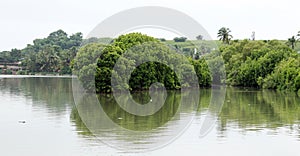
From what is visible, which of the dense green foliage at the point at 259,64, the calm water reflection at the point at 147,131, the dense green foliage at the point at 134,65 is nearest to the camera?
the calm water reflection at the point at 147,131

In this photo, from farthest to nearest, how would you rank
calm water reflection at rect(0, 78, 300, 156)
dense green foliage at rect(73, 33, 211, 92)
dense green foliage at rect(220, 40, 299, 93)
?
dense green foliage at rect(220, 40, 299, 93) < dense green foliage at rect(73, 33, 211, 92) < calm water reflection at rect(0, 78, 300, 156)

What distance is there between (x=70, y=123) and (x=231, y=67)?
67184mm

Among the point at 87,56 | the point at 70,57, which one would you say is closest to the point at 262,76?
the point at 87,56

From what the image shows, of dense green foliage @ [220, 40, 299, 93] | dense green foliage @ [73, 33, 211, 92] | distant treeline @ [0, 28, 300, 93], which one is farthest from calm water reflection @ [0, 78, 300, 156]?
dense green foliage @ [220, 40, 299, 93]

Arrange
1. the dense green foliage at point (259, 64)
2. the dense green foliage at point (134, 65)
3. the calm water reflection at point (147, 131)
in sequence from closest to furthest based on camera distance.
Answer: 1. the calm water reflection at point (147, 131)
2. the dense green foliage at point (134, 65)
3. the dense green foliage at point (259, 64)

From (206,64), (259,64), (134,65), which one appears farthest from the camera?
(206,64)

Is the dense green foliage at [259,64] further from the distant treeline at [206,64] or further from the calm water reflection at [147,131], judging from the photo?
the calm water reflection at [147,131]

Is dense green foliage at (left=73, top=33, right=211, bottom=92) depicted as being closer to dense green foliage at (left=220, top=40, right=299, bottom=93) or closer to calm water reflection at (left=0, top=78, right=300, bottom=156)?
→ dense green foliage at (left=220, top=40, right=299, bottom=93)

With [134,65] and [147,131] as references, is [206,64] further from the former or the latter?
[147,131]

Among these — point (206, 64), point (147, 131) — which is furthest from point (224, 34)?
point (147, 131)

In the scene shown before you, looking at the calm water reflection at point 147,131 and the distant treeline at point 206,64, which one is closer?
the calm water reflection at point 147,131

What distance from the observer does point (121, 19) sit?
42.2 m

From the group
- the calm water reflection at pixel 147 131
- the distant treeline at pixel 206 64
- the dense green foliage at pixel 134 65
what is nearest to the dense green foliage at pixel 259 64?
the distant treeline at pixel 206 64

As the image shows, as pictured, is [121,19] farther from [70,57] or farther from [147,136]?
[70,57]
